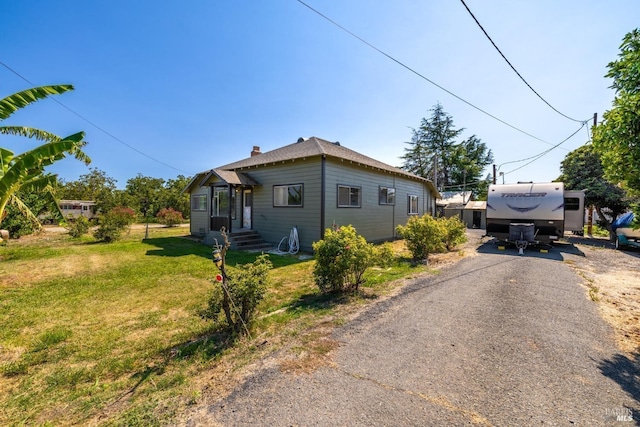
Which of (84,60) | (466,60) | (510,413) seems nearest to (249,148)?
(84,60)

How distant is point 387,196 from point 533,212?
6.49 m

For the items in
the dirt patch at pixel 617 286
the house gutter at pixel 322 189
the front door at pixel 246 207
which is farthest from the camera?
the front door at pixel 246 207

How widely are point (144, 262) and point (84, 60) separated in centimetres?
882

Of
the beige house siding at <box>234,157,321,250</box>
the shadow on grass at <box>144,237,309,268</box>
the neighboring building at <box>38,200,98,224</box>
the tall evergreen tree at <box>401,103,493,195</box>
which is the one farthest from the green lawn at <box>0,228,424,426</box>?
the tall evergreen tree at <box>401,103,493,195</box>

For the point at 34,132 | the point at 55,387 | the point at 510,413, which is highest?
the point at 34,132

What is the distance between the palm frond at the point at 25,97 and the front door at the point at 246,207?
8448mm

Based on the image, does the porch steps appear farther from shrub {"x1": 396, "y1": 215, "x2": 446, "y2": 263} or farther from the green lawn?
shrub {"x1": 396, "y1": 215, "x2": 446, "y2": 263}

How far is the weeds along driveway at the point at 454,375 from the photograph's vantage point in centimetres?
218

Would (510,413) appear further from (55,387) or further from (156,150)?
(156,150)

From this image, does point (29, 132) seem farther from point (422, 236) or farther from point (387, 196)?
point (387, 196)

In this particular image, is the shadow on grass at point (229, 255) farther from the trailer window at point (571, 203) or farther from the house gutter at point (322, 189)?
the trailer window at point (571, 203)

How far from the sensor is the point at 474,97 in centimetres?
1052

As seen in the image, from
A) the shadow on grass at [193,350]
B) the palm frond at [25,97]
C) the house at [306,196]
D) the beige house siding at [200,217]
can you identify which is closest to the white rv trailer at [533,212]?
the house at [306,196]

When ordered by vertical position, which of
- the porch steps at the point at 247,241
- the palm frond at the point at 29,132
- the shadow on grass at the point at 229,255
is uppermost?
the palm frond at the point at 29,132
